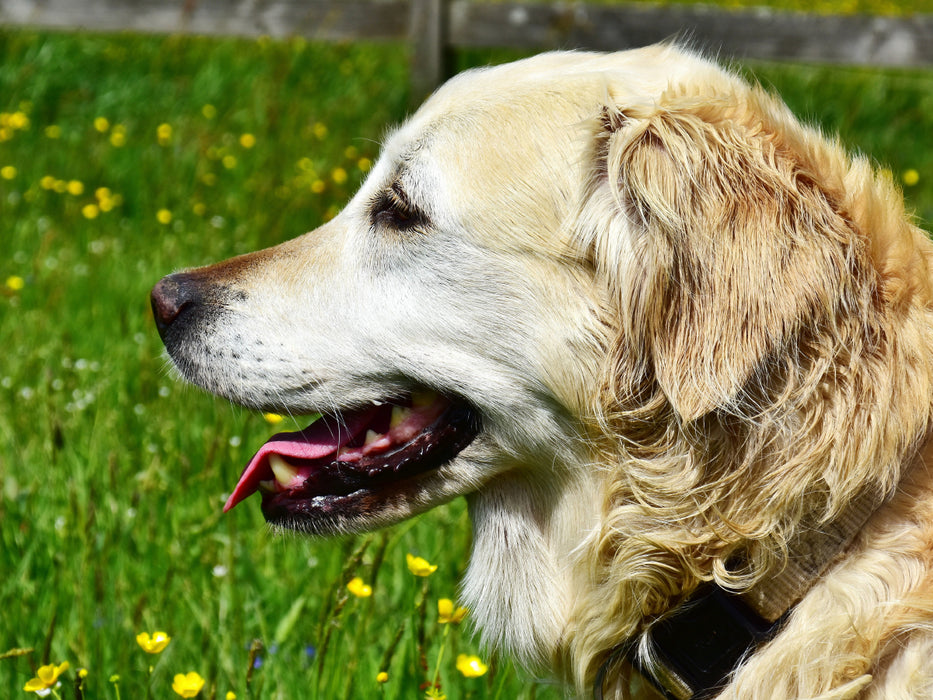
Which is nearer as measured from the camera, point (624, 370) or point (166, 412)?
point (624, 370)

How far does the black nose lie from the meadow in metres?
0.61

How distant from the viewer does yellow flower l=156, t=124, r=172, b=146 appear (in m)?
5.87

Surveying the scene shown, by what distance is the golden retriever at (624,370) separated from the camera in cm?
181

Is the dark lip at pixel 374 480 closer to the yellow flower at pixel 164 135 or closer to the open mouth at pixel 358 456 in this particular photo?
the open mouth at pixel 358 456

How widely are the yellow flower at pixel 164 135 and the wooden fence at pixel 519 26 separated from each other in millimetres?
932

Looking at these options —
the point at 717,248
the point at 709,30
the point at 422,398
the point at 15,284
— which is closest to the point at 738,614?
the point at 717,248

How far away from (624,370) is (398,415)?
22.7 inches

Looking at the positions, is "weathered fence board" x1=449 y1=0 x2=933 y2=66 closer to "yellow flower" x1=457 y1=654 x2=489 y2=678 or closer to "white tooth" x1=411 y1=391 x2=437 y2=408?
"white tooth" x1=411 y1=391 x2=437 y2=408

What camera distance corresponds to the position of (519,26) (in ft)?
21.7

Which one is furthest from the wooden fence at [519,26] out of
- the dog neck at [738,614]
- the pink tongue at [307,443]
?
the dog neck at [738,614]

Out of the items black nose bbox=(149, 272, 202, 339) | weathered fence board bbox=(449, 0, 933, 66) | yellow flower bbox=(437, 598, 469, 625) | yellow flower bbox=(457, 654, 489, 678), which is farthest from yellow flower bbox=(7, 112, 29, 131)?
yellow flower bbox=(457, 654, 489, 678)

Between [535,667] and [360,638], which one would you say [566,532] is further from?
[360,638]

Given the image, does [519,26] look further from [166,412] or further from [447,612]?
[447,612]

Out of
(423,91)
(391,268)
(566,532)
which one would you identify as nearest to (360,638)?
(566,532)
